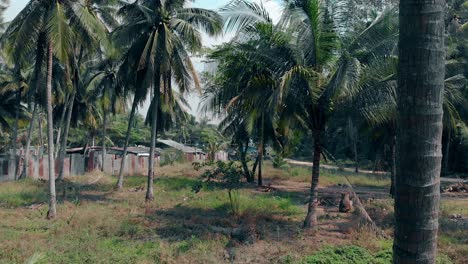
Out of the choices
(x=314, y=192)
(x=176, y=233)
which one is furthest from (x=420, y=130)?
(x=176, y=233)

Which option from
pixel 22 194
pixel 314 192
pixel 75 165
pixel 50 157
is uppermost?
Answer: pixel 50 157

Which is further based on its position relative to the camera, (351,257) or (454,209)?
(454,209)

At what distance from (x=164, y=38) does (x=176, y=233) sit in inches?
343

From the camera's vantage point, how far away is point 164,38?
17.4 meters

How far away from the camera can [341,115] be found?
1186 cm

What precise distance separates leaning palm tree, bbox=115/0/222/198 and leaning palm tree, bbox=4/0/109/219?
305 centimetres

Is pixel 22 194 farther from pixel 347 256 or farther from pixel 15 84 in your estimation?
pixel 347 256

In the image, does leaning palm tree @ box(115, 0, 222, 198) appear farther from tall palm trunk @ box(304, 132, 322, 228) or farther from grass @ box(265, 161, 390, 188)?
grass @ box(265, 161, 390, 188)

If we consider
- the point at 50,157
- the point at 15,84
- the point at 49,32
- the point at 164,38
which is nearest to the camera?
the point at 49,32

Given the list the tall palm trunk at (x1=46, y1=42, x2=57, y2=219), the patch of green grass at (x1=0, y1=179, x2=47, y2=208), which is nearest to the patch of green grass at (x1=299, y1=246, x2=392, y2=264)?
the tall palm trunk at (x1=46, y1=42, x2=57, y2=219)

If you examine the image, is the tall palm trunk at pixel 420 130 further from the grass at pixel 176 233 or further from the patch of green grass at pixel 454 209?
the patch of green grass at pixel 454 209

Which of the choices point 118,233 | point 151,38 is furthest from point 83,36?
point 118,233

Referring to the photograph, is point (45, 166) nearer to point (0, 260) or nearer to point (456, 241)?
point (0, 260)

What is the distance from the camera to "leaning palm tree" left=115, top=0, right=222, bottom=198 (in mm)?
17359
